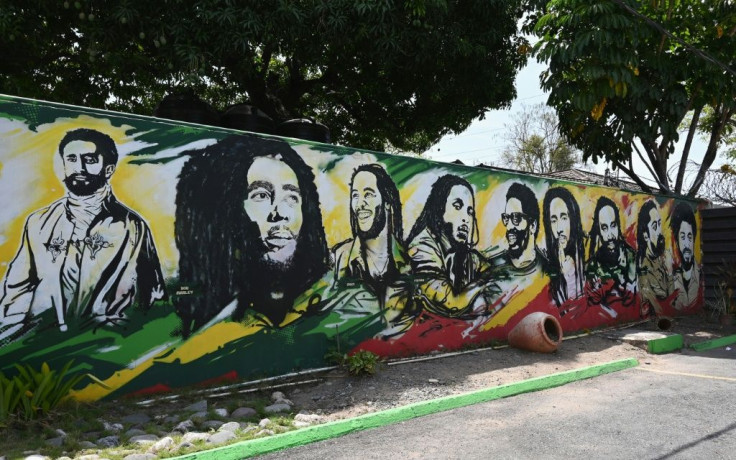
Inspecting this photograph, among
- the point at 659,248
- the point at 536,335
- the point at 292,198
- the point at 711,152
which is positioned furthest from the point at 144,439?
the point at 711,152

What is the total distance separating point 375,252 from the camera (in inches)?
258

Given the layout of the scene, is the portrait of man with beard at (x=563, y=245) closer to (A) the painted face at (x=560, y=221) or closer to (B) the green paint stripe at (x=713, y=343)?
(A) the painted face at (x=560, y=221)

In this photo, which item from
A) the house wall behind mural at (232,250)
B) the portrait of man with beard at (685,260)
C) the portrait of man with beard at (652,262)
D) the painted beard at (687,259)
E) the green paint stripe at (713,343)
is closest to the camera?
the house wall behind mural at (232,250)

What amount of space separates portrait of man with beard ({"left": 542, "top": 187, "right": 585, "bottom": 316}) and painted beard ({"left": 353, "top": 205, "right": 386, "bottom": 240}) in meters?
3.35

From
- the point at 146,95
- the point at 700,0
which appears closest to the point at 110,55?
the point at 146,95

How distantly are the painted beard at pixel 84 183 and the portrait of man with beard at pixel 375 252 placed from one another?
244cm

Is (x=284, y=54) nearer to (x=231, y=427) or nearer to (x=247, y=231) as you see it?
(x=247, y=231)

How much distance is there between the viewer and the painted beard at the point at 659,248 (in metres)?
11.1

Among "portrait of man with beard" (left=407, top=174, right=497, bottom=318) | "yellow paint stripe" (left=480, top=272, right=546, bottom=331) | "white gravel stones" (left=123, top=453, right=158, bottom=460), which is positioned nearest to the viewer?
"white gravel stones" (left=123, top=453, right=158, bottom=460)

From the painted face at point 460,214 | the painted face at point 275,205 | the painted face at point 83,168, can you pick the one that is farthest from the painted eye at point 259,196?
the painted face at point 460,214

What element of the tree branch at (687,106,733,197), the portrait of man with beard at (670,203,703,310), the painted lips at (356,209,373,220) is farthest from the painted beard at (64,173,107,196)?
the tree branch at (687,106,733,197)

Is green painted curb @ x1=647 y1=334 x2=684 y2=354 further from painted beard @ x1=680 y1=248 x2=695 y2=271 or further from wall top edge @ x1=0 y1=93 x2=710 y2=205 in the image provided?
painted beard @ x1=680 y1=248 x2=695 y2=271

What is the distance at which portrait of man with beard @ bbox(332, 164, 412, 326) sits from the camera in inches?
248

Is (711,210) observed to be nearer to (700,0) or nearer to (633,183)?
(633,183)
